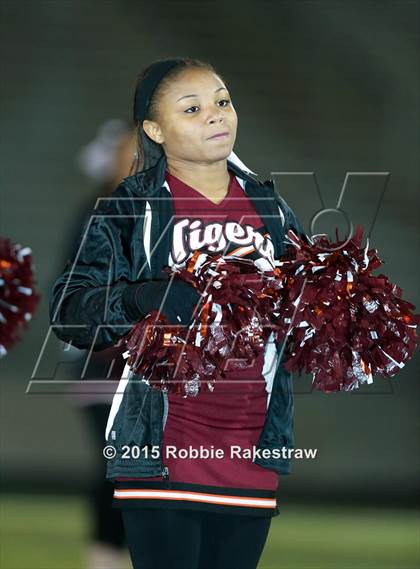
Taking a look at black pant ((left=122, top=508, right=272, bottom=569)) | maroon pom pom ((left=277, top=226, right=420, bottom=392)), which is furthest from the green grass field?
maroon pom pom ((left=277, top=226, right=420, bottom=392))

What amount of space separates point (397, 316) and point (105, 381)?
2.69 ft

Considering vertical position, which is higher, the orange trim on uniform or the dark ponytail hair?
the dark ponytail hair

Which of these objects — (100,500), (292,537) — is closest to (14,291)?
(100,500)

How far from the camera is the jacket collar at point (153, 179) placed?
209 centimetres

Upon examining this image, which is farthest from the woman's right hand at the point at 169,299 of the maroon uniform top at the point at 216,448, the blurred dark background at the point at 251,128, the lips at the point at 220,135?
the blurred dark background at the point at 251,128

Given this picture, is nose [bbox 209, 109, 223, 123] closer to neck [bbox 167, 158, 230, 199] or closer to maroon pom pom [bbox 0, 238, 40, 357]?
neck [bbox 167, 158, 230, 199]

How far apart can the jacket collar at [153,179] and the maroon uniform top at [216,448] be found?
0.23ft

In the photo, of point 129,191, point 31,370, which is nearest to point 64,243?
point 31,370

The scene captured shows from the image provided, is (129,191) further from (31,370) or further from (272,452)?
(31,370)

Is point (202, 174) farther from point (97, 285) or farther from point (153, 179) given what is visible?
point (97, 285)

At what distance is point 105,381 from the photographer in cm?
247

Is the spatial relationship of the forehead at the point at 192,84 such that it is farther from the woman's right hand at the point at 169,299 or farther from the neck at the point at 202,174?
the woman's right hand at the point at 169,299

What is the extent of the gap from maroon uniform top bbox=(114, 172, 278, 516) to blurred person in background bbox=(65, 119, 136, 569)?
20.1 inches

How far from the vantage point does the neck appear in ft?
7.04
